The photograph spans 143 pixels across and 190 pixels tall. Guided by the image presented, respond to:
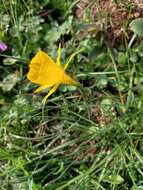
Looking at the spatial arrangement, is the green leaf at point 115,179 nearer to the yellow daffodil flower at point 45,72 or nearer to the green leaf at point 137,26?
the yellow daffodil flower at point 45,72

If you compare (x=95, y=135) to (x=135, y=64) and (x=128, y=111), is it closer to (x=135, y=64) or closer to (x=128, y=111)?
(x=128, y=111)

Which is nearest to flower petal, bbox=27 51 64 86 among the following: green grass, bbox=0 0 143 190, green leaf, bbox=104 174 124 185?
green grass, bbox=0 0 143 190

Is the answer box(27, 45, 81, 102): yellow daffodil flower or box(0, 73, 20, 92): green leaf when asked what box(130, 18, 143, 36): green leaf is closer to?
box(27, 45, 81, 102): yellow daffodil flower

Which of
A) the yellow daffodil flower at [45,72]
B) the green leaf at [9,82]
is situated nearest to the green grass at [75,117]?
the green leaf at [9,82]

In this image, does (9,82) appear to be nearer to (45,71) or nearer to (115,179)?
(45,71)

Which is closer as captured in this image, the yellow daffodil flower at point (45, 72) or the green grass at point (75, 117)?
the yellow daffodil flower at point (45, 72)
